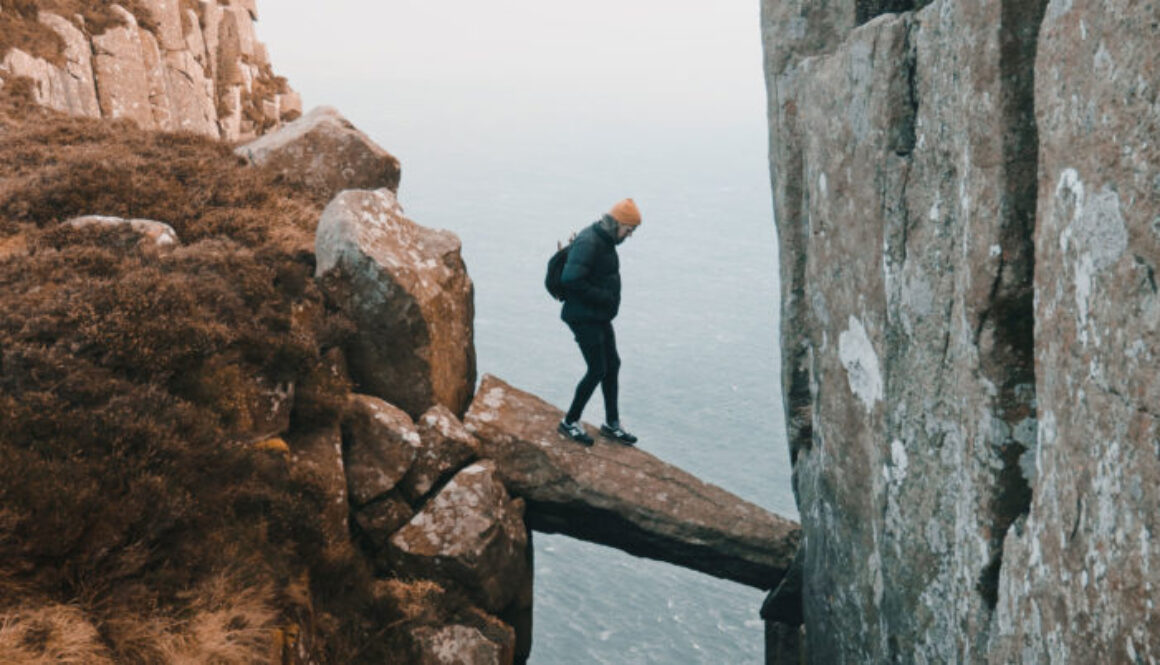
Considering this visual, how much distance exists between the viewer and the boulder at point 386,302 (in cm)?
1179

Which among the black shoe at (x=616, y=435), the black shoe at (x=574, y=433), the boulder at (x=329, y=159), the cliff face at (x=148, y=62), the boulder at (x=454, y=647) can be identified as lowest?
the boulder at (x=454, y=647)

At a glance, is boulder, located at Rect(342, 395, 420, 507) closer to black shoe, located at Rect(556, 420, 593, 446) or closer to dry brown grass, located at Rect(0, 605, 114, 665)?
black shoe, located at Rect(556, 420, 593, 446)

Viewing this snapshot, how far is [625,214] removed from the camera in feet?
40.8

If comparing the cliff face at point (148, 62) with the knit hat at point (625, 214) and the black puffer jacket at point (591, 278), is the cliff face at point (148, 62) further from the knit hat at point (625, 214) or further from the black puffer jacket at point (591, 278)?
the knit hat at point (625, 214)

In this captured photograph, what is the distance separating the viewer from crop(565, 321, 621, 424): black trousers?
1274 cm

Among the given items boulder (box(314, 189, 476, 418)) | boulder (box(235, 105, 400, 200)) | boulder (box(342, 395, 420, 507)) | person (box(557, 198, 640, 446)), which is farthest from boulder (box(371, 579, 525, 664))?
boulder (box(235, 105, 400, 200))

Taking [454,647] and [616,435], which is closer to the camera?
[454,647]

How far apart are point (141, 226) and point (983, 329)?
10.4m

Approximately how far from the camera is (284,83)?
46719mm

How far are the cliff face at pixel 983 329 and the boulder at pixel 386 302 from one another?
508cm

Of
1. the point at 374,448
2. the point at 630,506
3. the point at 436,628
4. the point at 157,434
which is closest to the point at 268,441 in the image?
the point at 374,448

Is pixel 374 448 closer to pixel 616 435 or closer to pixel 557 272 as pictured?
pixel 557 272

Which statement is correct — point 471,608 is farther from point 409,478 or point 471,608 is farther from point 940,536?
point 940,536

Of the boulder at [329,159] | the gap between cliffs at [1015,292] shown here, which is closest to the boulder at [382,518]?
the boulder at [329,159]
